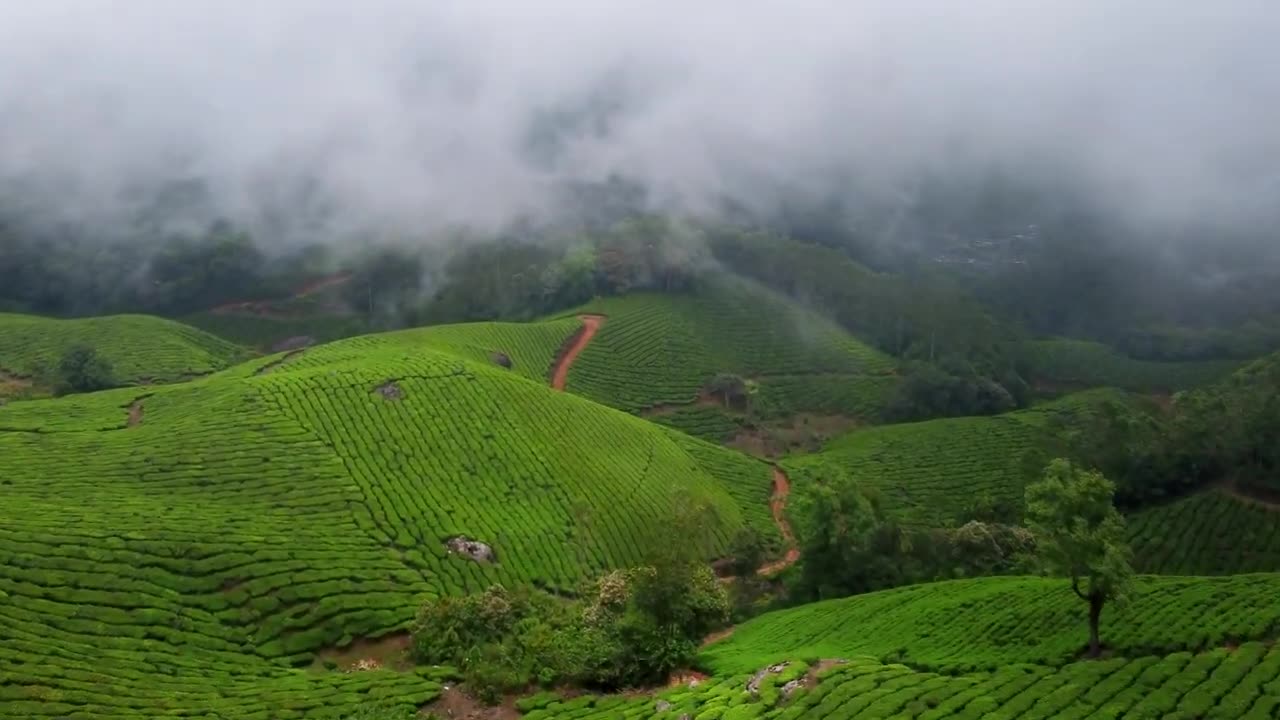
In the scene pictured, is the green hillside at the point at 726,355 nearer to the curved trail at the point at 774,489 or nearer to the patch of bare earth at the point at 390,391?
the curved trail at the point at 774,489

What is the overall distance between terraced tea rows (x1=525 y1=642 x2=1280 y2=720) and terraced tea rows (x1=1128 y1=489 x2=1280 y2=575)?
35209mm

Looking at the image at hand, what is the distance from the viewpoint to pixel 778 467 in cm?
10244

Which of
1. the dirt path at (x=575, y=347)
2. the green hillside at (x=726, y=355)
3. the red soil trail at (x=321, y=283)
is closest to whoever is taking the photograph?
the dirt path at (x=575, y=347)

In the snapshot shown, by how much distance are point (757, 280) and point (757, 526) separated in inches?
3172

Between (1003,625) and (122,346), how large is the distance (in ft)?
366

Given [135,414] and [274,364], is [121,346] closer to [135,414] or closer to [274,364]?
[274,364]

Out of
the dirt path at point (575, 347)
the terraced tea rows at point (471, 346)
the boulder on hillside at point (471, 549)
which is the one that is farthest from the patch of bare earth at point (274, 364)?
the boulder on hillside at point (471, 549)

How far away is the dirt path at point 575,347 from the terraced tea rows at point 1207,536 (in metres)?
65.1

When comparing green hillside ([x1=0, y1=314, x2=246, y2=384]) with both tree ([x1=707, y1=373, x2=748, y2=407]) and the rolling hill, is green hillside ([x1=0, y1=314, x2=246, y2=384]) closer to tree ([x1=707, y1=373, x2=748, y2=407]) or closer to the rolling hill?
tree ([x1=707, y1=373, x2=748, y2=407])

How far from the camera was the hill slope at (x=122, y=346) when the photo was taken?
11075cm

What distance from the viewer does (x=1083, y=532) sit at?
39156mm

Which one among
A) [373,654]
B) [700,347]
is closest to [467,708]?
[373,654]

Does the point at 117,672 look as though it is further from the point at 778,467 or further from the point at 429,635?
the point at 778,467

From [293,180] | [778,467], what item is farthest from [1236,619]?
[293,180]
